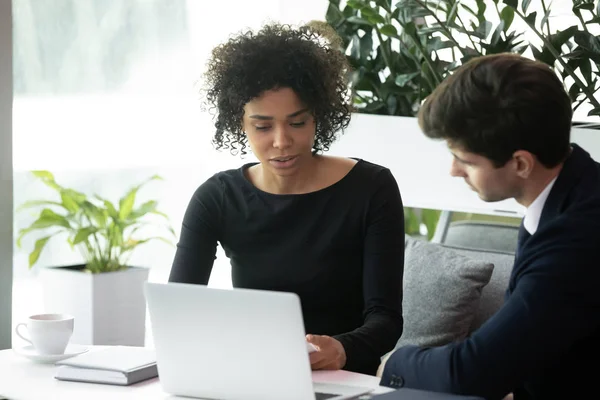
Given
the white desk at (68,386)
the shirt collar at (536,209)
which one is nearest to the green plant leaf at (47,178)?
the white desk at (68,386)

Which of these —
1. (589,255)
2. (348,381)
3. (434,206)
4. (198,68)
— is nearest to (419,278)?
(434,206)

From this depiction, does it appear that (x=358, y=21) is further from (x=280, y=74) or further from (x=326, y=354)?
(x=326, y=354)

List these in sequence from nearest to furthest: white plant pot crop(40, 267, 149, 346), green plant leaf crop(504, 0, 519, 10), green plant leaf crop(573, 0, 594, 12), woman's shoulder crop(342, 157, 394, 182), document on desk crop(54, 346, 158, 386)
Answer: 1. document on desk crop(54, 346, 158, 386)
2. woman's shoulder crop(342, 157, 394, 182)
3. green plant leaf crop(573, 0, 594, 12)
4. green plant leaf crop(504, 0, 519, 10)
5. white plant pot crop(40, 267, 149, 346)

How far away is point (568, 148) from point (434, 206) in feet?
5.24

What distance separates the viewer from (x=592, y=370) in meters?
1.70

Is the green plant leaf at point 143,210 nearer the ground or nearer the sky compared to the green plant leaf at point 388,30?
nearer the ground

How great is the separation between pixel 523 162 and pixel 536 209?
104mm

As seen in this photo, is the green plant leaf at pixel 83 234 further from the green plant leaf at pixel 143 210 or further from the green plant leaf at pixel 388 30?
the green plant leaf at pixel 388 30

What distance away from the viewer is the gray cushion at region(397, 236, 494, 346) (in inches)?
107

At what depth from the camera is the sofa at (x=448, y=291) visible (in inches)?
107

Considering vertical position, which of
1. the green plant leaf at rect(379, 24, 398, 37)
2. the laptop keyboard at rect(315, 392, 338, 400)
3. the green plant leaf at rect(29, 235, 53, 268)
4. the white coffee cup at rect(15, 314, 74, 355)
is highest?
the green plant leaf at rect(379, 24, 398, 37)

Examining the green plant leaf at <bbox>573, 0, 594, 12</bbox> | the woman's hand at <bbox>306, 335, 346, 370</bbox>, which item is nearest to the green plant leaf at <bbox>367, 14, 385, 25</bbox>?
the green plant leaf at <bbox>573, 0, 594, 12</bbox>

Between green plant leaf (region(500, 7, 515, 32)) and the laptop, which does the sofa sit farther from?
the laptop

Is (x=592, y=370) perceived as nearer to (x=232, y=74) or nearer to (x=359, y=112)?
(x=232, y=74)
